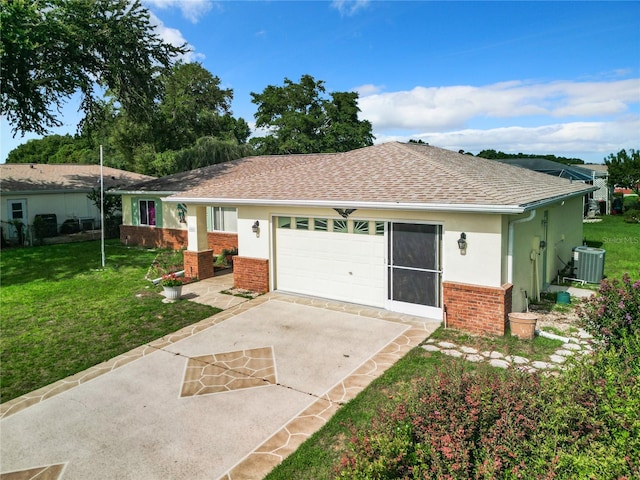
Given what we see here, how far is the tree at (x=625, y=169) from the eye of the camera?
3182cm

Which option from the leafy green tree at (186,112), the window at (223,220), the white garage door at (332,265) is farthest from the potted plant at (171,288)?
the leafy green tree at (186,112)

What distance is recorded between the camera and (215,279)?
13.6 m

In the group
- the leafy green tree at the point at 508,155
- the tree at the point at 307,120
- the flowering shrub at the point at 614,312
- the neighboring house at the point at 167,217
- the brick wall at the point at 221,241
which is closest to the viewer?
the flowering shrub at the point at 614,312

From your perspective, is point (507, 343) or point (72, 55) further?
point (72, 55)

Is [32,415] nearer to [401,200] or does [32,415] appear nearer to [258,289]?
[258,289]

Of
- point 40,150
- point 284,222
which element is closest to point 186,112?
point 284,222

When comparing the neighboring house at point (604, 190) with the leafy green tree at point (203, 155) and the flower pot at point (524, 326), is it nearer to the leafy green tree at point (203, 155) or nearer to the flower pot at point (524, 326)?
the leafy green tree at point (203, 155)

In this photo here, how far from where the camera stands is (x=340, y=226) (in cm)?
1035

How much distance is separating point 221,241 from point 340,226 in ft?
30.5

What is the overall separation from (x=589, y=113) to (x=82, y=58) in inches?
975

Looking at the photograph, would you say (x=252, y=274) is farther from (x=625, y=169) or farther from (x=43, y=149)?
(x=43, y=149)

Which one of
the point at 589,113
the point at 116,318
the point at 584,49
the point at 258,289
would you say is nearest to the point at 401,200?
the point at 258,289

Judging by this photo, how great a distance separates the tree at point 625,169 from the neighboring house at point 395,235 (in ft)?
79.0

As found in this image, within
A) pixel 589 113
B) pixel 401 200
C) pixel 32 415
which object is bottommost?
pixel 32 415
